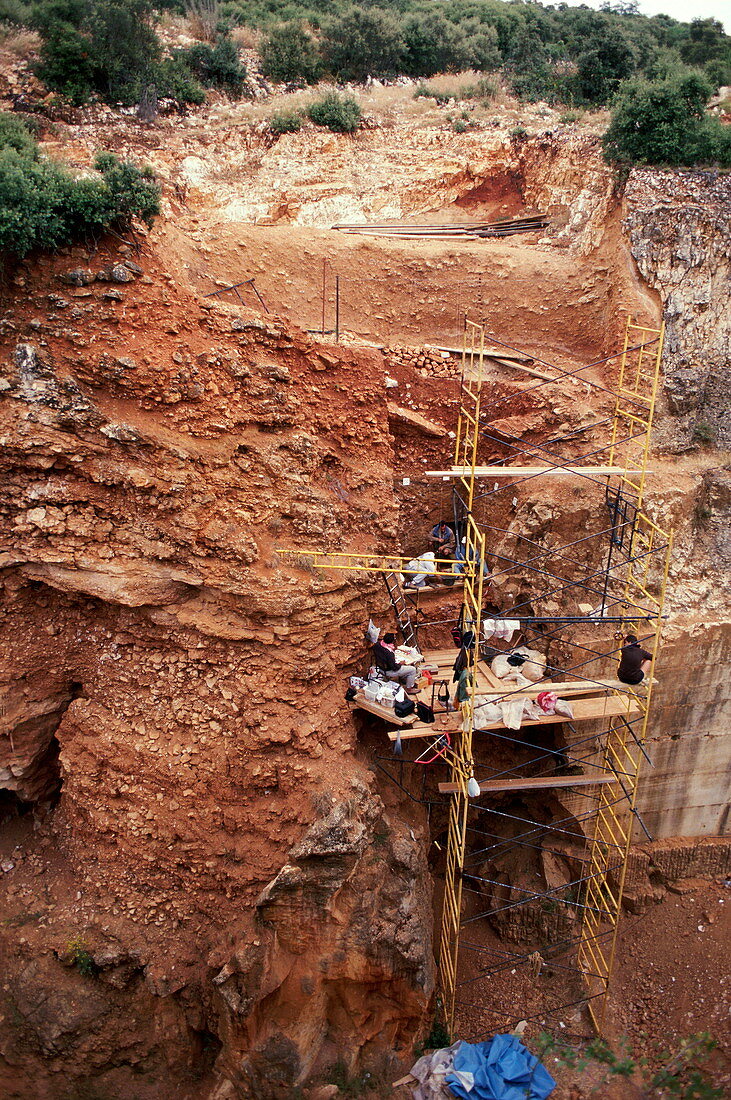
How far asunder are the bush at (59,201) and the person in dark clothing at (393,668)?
5.69 m

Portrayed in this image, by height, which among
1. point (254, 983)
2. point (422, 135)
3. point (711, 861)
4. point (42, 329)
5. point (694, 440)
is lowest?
point (711, 861)

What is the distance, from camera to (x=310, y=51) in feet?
46.8

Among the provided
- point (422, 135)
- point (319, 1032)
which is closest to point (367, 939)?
point (319, 1032)

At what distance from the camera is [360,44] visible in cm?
1466

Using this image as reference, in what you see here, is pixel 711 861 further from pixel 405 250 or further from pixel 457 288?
pixel 405 250

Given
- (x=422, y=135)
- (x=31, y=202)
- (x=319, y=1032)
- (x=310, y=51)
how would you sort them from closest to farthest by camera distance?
(x=31, y=202)
(x=319, y=1032)
(x=422, y=135)
(x=310, y=51)

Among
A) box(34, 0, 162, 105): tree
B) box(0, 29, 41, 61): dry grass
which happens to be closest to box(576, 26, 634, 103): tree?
box(34, 0, 162, 105): tree

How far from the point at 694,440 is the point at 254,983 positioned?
8853 millimetres

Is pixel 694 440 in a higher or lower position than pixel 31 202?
lower

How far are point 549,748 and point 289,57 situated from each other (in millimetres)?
14051

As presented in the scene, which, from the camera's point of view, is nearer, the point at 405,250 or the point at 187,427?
the point at 187,427

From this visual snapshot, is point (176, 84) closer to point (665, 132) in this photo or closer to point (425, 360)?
point (425, 360)

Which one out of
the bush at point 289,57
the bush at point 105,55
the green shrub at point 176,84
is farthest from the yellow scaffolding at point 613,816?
the bush at point 289,57

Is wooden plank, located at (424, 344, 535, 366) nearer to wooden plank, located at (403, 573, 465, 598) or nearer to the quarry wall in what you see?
the quarry wall
